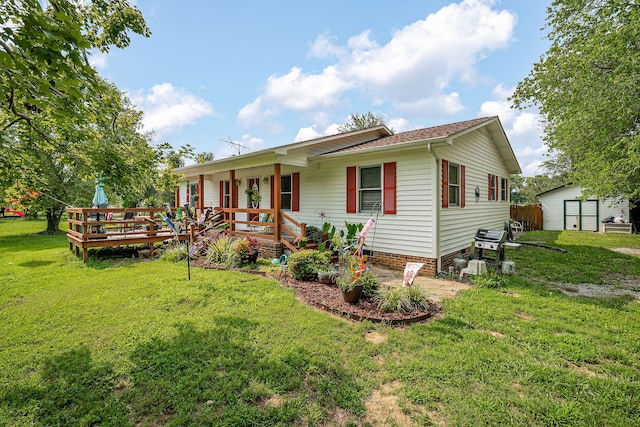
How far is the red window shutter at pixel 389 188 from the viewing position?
289 inches

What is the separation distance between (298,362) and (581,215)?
69.5ft

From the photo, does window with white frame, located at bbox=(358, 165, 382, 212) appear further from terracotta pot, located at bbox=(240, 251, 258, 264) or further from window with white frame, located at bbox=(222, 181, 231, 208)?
window with white frame, located at bbox=(222, 181, 231, 208)

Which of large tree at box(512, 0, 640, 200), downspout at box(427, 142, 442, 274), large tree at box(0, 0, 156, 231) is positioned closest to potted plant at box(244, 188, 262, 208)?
large tree at box(0, 0, 156, 231)

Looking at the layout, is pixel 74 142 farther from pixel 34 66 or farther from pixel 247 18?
pixel 247 18

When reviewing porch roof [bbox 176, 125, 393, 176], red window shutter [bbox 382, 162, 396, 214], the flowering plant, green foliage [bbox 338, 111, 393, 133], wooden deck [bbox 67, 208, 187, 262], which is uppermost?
green foliage [bbox 338, 111, 393, 133]

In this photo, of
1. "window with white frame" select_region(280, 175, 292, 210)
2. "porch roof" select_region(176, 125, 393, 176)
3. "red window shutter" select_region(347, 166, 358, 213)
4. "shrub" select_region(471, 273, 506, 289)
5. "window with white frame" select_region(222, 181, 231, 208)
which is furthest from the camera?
"window with white frame" select_region(222, 181, 231, 208)

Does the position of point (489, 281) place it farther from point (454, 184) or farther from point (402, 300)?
point (454, 184)

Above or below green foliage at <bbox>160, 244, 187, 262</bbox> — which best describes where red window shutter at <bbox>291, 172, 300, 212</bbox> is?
above

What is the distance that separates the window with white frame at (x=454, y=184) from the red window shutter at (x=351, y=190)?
2.56 metres

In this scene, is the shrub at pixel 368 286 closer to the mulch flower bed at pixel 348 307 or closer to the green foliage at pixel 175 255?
the mulch flower bed at pixel 348 307

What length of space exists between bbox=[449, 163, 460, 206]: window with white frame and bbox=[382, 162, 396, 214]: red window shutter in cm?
169

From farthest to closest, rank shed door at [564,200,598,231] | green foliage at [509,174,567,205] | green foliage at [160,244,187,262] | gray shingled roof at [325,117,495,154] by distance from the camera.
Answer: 1. green foliage at [509,174,567,205]
2. shed door at [564,200,598,231]
3. green foliage at [160,244,187,262]
4. gray shingled roof at [325,117,495,154]

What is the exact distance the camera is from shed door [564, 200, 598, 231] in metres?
16.8

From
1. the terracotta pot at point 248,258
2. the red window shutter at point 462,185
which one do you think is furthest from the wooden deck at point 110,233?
the red window shutter at point 462,185
